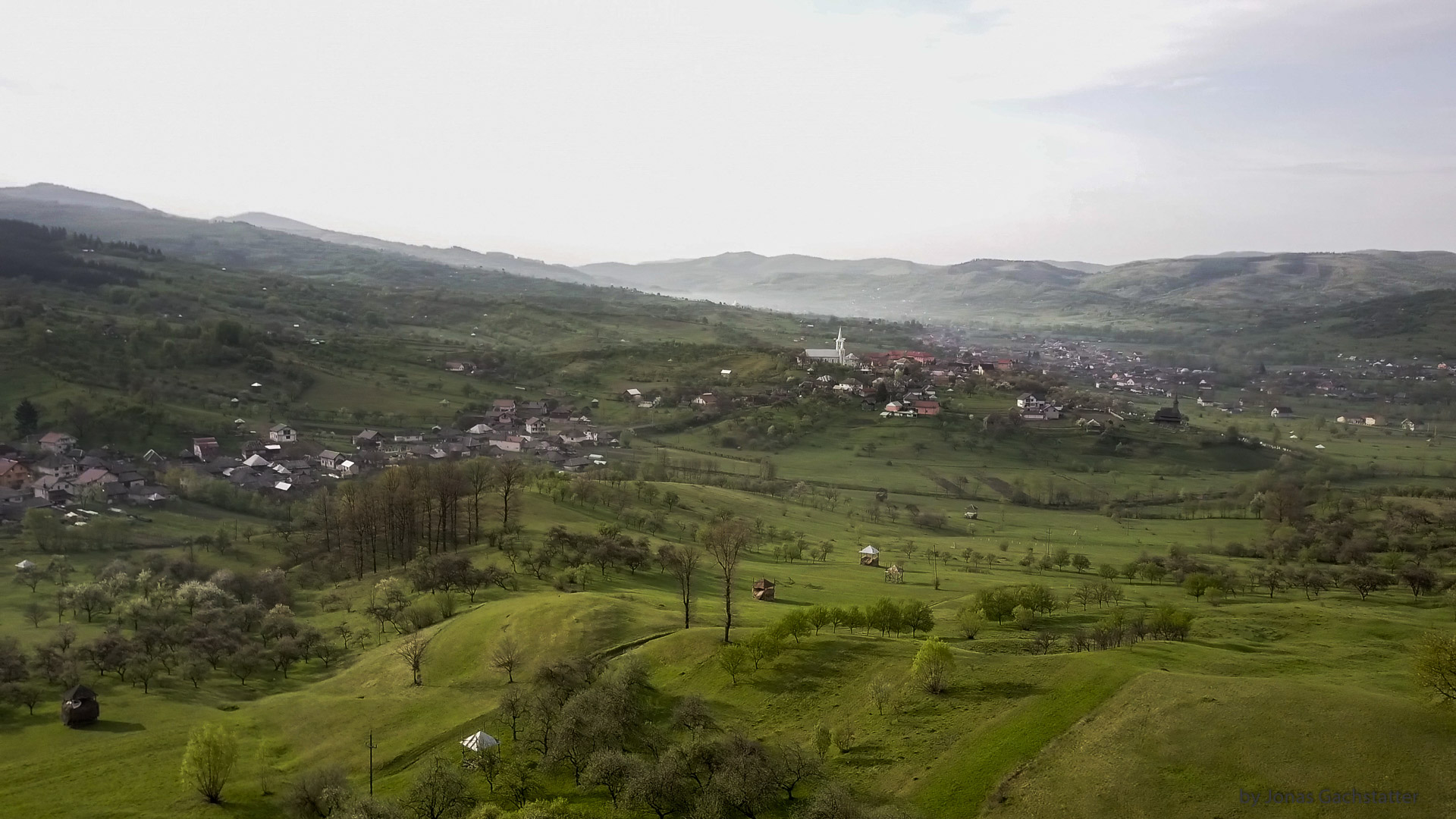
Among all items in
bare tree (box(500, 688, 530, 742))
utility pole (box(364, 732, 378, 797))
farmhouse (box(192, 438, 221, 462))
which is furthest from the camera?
farmhouse (box(192, 438, 221, 462))

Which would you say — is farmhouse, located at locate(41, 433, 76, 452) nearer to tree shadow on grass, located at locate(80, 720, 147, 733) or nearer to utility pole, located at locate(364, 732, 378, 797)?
tree shadow on grass, located at locate(80, 720, 147, 733)

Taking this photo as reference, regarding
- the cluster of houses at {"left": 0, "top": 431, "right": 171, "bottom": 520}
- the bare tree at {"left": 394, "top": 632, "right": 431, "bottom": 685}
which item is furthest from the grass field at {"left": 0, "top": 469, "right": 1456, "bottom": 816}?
the cluster of houses at {"left": 0, "top": 431, "right": 171, "bottom": 520}

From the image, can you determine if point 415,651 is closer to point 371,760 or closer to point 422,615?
point 422,615

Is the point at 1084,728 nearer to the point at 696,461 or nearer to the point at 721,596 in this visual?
the point at 721,596

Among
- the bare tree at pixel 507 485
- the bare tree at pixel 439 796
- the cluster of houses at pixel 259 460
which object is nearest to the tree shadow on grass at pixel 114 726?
the bare tree at pixel 439 796

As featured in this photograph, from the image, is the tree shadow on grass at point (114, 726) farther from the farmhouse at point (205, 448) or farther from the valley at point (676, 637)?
the farmhouse at point (205, 448)

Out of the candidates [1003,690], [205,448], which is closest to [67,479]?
[205,448]
